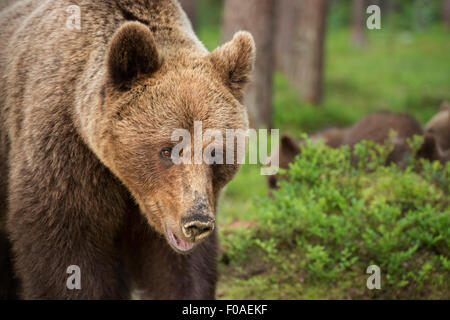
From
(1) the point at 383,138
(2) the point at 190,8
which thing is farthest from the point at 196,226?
(2) the point at 190,8

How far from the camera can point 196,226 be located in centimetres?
320

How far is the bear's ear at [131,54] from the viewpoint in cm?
337

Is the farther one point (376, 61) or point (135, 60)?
point (376, 61)

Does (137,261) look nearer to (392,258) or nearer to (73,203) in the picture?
(73,203)

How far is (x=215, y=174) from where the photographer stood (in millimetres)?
3629

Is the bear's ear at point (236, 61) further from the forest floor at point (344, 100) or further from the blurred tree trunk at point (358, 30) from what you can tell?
the blurred tree trunk at point (358, 30)

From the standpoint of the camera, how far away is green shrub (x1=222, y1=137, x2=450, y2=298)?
514 centimetres

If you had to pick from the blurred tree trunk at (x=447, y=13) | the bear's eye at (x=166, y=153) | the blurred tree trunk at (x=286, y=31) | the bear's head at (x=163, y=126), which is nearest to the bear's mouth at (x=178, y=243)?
the bear's head at (x=163, y=126)

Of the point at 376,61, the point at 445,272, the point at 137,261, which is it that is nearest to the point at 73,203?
the point at 137,261

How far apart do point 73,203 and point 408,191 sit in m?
3.46

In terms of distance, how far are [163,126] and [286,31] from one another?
54.8 feet

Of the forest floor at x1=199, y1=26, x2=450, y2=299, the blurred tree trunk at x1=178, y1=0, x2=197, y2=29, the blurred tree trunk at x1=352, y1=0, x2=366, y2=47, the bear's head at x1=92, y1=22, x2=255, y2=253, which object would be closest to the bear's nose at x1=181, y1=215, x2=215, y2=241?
the bear's head at x1=92, y1=22, x2=255, y2=253

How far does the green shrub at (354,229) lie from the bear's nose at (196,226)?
2187mm

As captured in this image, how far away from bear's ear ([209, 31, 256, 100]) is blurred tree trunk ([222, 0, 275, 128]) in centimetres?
624
